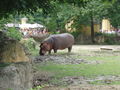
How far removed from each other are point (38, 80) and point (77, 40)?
85.4 ft

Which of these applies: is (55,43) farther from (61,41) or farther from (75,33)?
(75,33)

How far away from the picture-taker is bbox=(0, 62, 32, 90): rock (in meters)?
6.40

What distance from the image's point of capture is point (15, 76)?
21.5 feet

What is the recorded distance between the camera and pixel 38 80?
948cm

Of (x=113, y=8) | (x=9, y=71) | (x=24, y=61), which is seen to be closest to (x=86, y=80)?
(x=24, y=61)

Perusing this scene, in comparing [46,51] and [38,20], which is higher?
[38,20]

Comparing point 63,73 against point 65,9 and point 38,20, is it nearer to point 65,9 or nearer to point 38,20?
point 65,9

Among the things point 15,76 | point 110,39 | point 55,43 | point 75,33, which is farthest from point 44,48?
point 110,39

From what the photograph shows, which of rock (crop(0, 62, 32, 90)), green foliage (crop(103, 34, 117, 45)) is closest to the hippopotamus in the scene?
rock (crop(0, 62, 32, 90))

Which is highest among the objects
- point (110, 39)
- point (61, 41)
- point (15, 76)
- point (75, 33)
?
point (75, 33)

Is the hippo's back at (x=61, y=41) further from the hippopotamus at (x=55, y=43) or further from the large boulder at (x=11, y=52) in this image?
the large boulder at (x=11, y=52)

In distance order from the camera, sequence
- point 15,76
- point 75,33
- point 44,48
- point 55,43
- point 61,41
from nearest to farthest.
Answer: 1. point 15,76
2. point 44,48
3. point 55,43
4. point 61,41
5. point 75,33

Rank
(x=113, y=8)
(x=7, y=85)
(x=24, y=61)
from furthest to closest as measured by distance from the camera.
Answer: (x=113, y=8)
(x=24, y=61)
(x=7, y=85)

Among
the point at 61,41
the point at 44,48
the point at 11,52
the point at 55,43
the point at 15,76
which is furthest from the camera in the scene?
the point at 61,41
